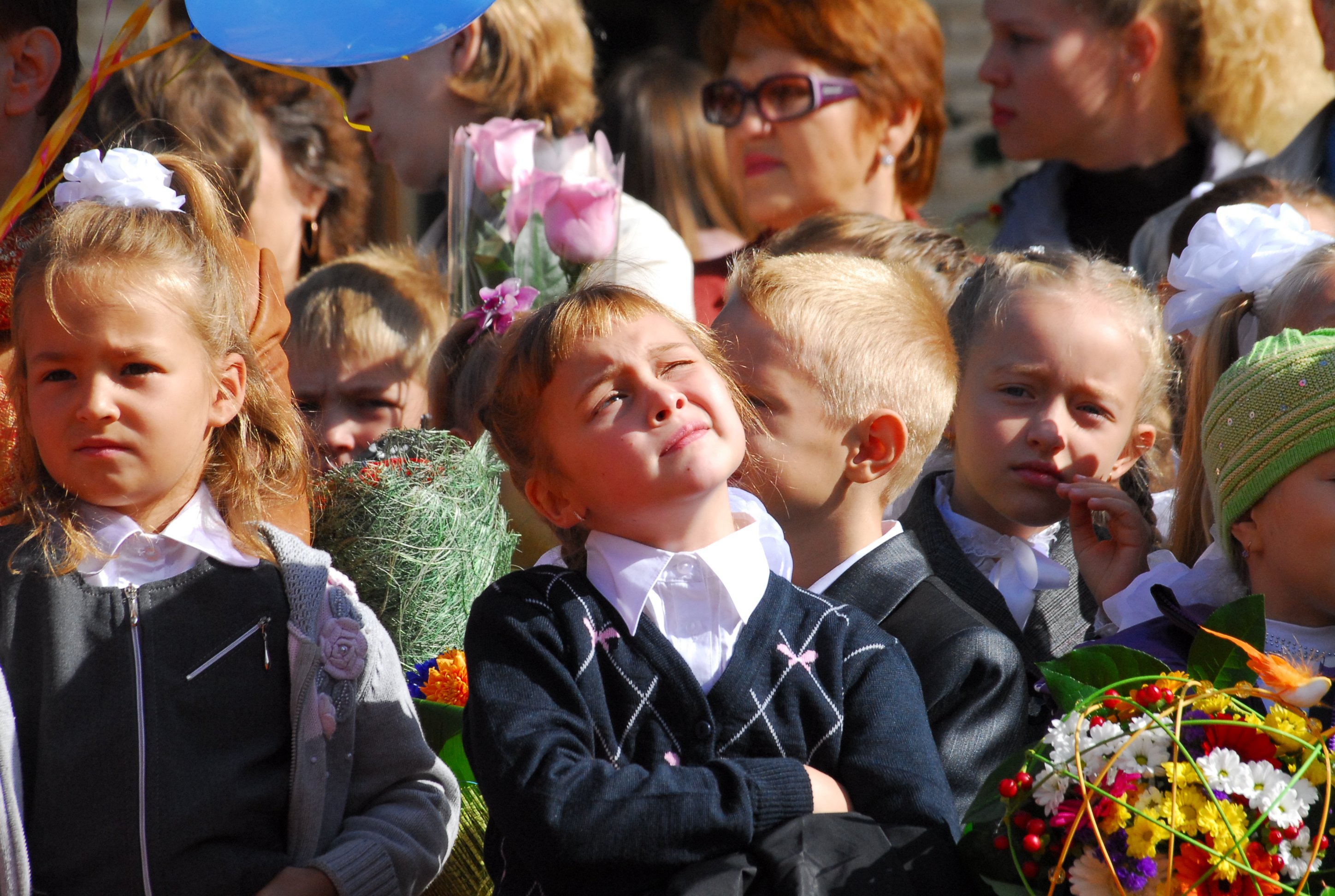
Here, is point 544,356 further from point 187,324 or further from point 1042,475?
point 1042,475

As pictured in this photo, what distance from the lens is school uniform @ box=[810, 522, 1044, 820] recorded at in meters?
2.17

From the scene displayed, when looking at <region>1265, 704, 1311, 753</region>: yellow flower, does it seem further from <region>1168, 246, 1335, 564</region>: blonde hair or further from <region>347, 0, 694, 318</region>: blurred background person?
<region>347, 0, 694, 318</region>: blurred background person

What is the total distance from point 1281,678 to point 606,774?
2.63ft

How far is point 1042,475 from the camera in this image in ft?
8.89

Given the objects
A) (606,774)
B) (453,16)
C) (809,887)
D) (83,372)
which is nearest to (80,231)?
→ (83,372)

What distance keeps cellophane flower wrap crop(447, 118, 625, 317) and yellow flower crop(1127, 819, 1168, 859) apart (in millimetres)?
1922

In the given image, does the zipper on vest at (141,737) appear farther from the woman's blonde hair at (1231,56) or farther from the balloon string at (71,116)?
the woman's blonde hair at (1231,56)

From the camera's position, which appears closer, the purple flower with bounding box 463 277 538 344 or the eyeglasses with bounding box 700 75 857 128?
the purple flower with bounding box 463 277 538 344

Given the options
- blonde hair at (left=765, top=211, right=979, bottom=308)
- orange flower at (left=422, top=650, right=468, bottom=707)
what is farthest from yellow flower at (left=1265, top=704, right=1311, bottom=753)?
blonde hair at (left=765, top=211, right=979, bottom=308)

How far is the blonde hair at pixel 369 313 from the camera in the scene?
3.52m

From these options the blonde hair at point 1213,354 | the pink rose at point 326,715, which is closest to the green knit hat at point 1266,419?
the blonde hair at point 1213,354

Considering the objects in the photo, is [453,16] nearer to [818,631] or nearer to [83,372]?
[83,372]

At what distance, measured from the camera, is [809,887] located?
1.69 meters

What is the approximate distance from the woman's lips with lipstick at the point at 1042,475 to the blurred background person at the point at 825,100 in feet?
5.18
